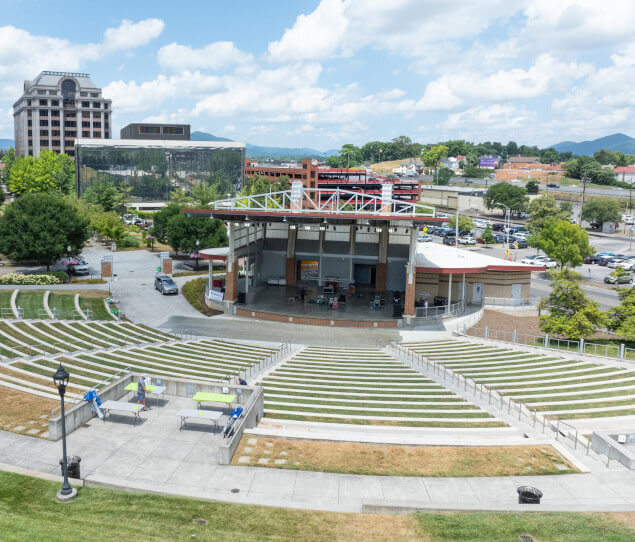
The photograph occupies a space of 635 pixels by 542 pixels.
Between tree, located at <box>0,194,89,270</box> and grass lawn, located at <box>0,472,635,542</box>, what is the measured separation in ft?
137

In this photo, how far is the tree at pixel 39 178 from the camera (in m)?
104

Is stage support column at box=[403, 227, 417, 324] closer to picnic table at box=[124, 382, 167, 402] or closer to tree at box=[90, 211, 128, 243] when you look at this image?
picnic table at box=[124, 382, 167, 402]

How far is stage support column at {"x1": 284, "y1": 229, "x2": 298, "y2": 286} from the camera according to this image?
178 feet

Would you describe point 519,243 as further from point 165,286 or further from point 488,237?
point 165,286

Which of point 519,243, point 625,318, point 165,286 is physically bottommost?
point 165,286

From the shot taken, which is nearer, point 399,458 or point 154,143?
point 399,458

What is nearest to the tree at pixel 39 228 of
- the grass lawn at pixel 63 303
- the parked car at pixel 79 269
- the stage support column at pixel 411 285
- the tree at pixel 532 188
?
the parked car at pixel 79 269

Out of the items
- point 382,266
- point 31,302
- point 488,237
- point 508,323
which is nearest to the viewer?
point 31,302

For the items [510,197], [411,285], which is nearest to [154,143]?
[510,197]

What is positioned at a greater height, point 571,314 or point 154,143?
point 154,143

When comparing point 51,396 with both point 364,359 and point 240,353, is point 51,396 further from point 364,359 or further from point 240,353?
point 364,359

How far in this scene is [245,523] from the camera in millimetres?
12547

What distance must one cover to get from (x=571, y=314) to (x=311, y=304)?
20.8m

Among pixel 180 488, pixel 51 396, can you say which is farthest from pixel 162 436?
pixel 51 396
